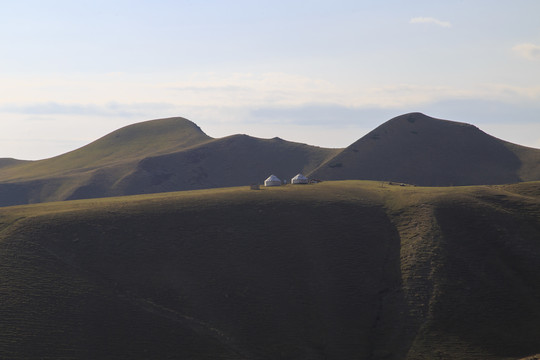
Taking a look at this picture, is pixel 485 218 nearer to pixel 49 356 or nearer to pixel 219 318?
pixel 219 318

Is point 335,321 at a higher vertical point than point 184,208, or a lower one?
lower

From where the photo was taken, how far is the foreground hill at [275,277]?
73.4m

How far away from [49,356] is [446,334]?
158 ft

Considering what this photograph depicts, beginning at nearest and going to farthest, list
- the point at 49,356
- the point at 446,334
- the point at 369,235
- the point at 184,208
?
the point at 49,356
the point at 446,334
the point at 369,235
the point at 184,208

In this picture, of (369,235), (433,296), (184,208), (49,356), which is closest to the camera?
(49,356)

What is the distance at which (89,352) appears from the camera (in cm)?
6906

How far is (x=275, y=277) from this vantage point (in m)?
87.6

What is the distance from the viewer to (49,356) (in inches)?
2638

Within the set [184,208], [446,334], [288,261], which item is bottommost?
[446,334]

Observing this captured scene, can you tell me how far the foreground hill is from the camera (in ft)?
241

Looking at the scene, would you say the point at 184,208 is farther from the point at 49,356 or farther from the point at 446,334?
the point at 446,334

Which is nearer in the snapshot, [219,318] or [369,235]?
[219,318]

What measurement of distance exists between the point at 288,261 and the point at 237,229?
39.8ft

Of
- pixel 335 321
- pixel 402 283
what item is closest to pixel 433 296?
pixel 402 283
